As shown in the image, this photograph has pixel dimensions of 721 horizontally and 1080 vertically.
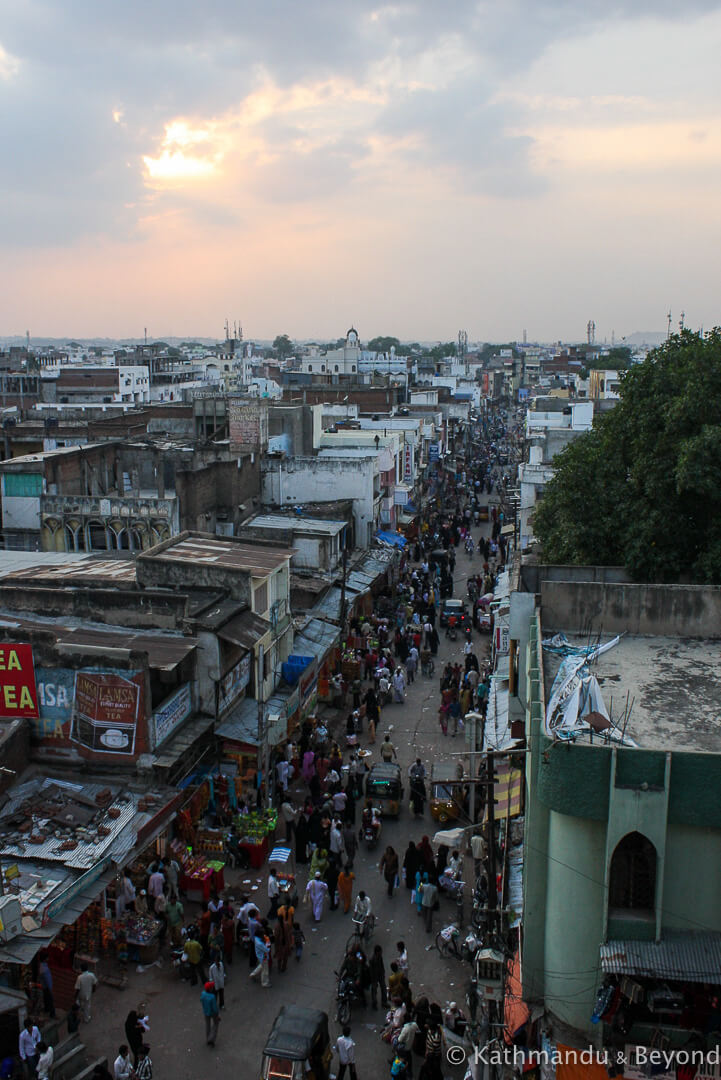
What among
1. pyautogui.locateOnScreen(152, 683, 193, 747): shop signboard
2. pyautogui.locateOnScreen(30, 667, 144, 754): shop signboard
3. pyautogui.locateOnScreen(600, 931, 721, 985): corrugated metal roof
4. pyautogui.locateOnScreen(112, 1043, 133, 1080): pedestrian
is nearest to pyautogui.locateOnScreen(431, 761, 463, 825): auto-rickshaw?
pyautogui.locateOnScreen(152, 683, 193, 747): shop signboard

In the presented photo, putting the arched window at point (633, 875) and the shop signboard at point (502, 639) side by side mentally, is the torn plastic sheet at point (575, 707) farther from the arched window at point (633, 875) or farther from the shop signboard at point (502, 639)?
the shop signboard at point (502, 639)

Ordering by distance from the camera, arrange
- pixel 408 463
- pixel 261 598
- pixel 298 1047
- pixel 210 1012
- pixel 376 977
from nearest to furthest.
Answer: pixel 298 1047 < pixel 210 1012 < pixel 376 977 < pixel 261 598 < pixel 408 463

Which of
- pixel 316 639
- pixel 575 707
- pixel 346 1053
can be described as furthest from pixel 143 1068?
pixel 316 639

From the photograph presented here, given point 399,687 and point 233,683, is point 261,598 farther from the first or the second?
point 399,687

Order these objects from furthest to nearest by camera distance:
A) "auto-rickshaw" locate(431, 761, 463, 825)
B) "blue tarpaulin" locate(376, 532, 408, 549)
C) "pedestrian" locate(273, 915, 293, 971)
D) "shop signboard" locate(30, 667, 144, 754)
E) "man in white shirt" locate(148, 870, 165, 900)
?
Answer: "blue tarpaulin" locate(376, 532, 408, 549) → "auto-rickshaw" locate(431, 761, 463, 825) → "shop signboard" locate(30, 667, 144, 754) → "man in white shirt" locate(148, 870, 165, 900) → "pedestrian" locate(273, 915, 293, 971)

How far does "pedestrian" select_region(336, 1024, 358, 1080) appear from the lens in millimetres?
10555

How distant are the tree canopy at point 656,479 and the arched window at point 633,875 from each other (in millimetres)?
9623

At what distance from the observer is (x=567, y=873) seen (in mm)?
8953

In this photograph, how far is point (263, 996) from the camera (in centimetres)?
1233

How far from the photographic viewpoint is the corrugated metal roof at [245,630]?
53.6ft

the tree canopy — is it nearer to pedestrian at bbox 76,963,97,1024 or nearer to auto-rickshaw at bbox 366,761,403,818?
auto-rickshaw at bbox 366,761,403,818

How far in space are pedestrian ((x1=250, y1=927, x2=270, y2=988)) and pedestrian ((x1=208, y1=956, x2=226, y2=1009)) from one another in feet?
1.83

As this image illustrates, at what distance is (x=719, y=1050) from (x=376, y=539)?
24.8m

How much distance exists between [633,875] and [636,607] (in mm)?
5071
